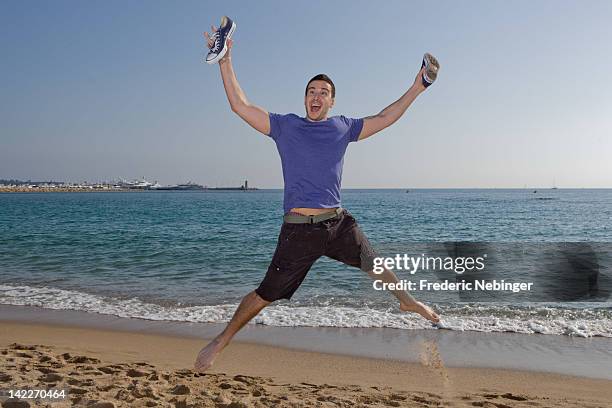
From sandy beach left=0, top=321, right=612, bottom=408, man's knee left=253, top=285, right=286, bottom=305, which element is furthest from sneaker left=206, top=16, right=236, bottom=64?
sandy beach left=0, top=321, right=612, bottom=408

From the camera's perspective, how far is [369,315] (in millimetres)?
9008

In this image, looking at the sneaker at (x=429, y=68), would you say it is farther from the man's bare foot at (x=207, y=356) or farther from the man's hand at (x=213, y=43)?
the man's bare foot at (x=207, y=356)

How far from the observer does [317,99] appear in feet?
10.8

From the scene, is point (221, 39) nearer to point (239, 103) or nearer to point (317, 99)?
point (239, 103)

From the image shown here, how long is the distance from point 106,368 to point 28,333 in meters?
3.04

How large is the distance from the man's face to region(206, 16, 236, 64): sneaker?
22.6 inches

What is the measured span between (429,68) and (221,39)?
1.34 meters

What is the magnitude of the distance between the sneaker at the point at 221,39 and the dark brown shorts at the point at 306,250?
1111 mm

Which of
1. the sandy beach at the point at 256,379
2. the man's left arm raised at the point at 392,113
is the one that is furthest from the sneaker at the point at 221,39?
the sandy beach at the point at 256,379

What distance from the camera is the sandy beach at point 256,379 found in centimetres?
464

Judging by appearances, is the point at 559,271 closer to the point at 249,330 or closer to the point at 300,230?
the point at 249,330

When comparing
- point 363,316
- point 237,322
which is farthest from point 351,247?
point 363,316

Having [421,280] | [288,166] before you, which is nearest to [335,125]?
[288,166]

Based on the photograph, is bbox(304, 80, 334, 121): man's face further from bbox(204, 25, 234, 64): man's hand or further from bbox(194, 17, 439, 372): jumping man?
bbox(204, 25, 234, 64): man's hand
